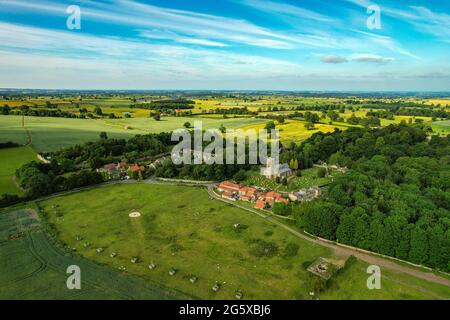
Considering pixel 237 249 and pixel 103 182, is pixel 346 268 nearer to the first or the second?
pixel 237 249

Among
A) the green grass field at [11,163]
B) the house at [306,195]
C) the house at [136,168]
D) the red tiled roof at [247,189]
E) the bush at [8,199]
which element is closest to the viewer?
the bush at [8,199]

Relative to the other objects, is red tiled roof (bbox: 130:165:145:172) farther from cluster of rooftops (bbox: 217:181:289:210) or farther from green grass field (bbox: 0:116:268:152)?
green grass field (bbox: 0:116:268:152)

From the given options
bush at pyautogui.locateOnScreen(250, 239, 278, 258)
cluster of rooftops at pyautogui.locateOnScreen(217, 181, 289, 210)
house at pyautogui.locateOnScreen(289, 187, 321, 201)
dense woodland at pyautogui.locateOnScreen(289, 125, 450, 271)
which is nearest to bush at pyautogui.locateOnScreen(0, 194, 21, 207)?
cluster of rooftops at pyautogui.locateOnScreen(217, 181, 289, 210)

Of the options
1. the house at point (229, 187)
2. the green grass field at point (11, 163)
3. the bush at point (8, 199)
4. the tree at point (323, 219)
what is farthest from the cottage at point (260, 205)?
the green grass field at point (11, 163)

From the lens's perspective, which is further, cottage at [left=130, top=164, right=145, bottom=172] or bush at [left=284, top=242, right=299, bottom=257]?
cottage at [left=130, top=164, right=145, bottom=172]

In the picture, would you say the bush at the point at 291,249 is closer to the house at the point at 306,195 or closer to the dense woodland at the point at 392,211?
the dense woodland at the point at 392,211
